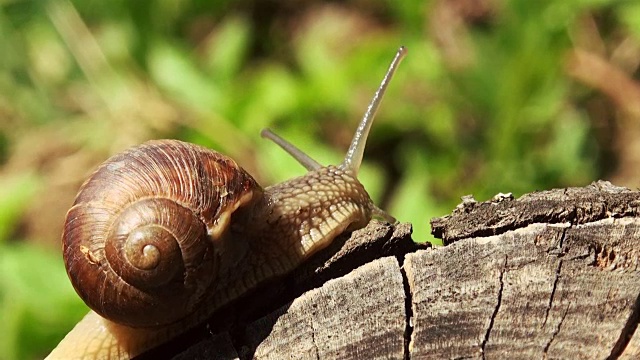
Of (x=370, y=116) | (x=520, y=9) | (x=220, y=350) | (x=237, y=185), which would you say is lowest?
(x=220, y=350)

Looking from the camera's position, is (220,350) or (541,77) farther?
(541,77)

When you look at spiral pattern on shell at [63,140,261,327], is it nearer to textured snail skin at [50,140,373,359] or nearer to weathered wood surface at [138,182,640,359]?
textured snail skin at [50,140,373,359]

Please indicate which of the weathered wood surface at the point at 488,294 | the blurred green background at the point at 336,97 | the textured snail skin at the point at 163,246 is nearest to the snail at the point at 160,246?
the textured snail skin at the point at 163,246

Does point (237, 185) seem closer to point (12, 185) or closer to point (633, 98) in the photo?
point (12, 185)

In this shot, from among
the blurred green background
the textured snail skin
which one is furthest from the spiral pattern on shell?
the blurred green background

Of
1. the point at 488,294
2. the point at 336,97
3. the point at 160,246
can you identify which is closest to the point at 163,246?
the point at 160,246

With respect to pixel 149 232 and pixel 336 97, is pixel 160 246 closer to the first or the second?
pixel 149 232

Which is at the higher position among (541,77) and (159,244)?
(541,77)

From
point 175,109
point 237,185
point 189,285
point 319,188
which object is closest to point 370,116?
point 319,188
